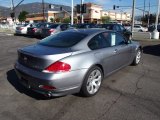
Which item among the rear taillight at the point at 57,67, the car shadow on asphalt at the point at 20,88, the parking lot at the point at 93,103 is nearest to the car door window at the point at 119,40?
the parking lot at the point at 93,103

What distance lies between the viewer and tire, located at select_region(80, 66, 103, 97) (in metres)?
4.38

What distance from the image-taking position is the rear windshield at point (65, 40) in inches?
185

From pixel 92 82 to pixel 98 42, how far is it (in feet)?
3.43

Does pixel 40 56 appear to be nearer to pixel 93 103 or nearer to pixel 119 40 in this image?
pixel 93 103

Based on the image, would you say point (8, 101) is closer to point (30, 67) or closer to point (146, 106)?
point (30, 67)

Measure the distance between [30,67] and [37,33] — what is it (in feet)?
52.8

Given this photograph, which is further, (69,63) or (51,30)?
(51,30)

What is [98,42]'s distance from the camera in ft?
16.6

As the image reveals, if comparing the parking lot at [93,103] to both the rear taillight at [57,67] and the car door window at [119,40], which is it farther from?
the car door window at [119,40]

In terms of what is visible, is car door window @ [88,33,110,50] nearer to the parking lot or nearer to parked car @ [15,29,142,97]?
parked car @ [15,29,142,97]

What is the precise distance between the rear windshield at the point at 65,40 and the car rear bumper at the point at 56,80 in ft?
2.72

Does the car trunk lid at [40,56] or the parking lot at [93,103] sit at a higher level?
the car trunk lid at [40,56]

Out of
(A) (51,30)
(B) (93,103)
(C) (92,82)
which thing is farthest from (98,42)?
(A) (51,30)

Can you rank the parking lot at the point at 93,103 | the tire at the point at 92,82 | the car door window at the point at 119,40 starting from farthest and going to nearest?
the car door window at the point at 119,40
the tire at the point at 92,82
the parking lot at the point at 93,103
